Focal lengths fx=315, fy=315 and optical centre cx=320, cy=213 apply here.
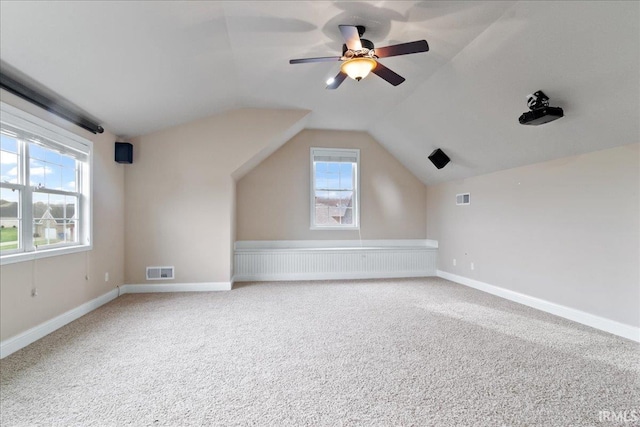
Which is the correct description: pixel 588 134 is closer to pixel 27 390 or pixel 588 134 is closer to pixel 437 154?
pixel 437 154

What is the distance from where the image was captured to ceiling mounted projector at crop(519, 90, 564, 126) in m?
3.01

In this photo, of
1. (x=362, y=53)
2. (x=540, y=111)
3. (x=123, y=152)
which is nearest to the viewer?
(x=362, y=53)

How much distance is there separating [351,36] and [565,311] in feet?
13.0

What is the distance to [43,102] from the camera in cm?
307

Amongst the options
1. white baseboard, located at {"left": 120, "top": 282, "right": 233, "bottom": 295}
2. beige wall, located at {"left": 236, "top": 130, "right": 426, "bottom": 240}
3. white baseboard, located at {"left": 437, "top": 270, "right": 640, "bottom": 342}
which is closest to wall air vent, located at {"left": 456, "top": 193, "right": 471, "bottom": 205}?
beige wall, located at {"left": 236, "top": 130, "right": 426, "bottom": 240}

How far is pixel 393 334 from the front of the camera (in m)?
3.29

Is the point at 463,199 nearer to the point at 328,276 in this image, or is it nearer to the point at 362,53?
the point at 328,276

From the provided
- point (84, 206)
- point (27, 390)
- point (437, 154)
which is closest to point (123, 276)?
point (84, 206)

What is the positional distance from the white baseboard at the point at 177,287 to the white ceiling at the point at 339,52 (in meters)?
2.41

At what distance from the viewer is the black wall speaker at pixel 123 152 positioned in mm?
4666

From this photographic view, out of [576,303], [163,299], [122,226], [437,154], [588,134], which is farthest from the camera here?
[437,154]

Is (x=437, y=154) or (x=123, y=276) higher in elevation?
(x=437, y=154)

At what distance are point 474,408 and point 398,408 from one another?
487mm

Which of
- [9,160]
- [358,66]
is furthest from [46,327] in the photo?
[358,66]
